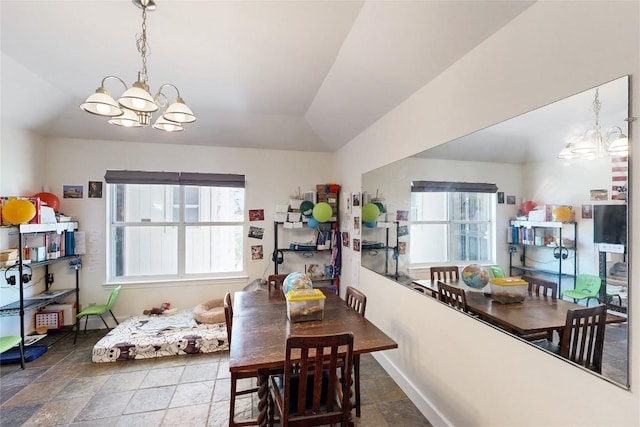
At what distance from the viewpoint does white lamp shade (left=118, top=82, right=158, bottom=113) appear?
1621 millimetres

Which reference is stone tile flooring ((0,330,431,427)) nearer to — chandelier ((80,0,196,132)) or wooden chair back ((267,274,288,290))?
wooden chair back ((267,274,288,290))

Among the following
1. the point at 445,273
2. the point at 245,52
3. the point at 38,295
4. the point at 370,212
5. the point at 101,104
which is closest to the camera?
the point at 101,104

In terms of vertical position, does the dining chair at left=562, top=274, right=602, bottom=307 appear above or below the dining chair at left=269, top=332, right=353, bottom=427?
above

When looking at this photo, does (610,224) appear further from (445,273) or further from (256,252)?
(256,252)

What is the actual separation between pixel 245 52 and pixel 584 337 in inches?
107

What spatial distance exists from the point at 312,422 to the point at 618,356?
4.48ft

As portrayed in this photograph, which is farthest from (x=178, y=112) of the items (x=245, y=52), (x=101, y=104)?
(x=245, y=52)

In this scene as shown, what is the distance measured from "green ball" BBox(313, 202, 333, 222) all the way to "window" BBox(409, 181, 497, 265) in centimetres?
178

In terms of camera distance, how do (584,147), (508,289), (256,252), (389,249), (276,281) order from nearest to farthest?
(584,147), (508,289), (389,249), (276,281), (256,252)

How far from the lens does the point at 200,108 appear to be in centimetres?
347

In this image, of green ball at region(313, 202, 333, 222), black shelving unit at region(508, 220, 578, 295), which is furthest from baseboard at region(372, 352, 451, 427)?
green ball at region(313, 202, 333, 222)

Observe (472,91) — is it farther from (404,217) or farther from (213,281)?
(213,281)

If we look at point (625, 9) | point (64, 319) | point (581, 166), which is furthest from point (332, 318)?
point (64, 319)

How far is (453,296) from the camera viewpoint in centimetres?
Answer: 196
